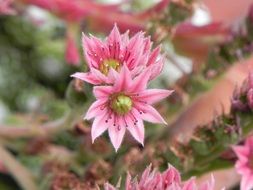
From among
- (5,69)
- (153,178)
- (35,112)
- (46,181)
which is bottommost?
(153,178)

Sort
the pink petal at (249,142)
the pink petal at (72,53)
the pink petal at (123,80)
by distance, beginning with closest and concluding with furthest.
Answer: the pink petal at (123,80) < the pink petal at (249,142) < the pink petal at (72,53)

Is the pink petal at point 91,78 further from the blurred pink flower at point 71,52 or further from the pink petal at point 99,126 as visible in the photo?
the blurred pink flower at point 71,52

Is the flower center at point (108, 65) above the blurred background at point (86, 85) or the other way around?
the other way around

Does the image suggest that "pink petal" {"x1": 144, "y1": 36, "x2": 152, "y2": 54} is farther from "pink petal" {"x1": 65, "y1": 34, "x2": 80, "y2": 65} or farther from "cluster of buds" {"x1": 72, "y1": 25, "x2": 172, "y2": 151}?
"pink petal" {"x1": 65, "y1": 34, "x2": 80, "y2": 65}

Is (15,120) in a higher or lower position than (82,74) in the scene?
higher

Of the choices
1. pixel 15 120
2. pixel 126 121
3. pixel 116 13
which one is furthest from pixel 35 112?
pixel 126 121

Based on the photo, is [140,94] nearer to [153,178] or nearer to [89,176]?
[153,178]

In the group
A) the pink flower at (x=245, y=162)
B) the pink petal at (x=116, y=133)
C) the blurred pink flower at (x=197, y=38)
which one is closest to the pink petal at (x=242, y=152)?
the pink flower at (x=245, y=162)

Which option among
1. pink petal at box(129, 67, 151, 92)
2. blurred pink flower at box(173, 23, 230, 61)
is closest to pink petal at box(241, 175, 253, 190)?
pink petal at box(129, 67, 151, 92)
